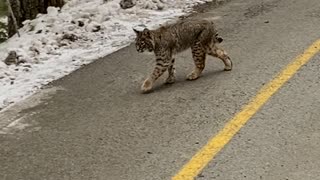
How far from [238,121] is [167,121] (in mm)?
601

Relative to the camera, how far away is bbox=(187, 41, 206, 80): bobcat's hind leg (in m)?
6.70

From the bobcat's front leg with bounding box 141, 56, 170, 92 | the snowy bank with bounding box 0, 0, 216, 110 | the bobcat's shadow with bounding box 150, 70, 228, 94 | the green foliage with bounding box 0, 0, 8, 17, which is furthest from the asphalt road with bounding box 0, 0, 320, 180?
the green foliage with bounding box 0, 0, 8, 17

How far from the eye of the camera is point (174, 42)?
6.66m

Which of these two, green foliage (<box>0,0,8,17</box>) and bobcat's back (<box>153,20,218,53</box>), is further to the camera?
green foliage (<box>0,0,8,17</box>)

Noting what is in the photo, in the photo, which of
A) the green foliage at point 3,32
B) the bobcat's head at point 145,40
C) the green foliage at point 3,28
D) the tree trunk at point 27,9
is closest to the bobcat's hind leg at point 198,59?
the bobcat's head at point 145,40

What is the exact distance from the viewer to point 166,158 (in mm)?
4992

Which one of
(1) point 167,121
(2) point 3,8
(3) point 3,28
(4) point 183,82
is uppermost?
(1) point 167,121

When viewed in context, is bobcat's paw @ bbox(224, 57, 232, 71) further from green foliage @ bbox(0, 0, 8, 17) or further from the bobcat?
green foliage @ bbox(0, 0, 8, 17)

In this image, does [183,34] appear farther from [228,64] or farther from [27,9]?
[27,9]

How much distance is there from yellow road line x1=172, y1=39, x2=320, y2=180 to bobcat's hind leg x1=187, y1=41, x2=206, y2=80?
0.75 m

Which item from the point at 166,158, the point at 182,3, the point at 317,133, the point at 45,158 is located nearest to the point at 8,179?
the point at 45,158

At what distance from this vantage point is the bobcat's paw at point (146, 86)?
650 centimetres

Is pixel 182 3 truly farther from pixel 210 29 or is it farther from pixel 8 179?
pixel 8 179

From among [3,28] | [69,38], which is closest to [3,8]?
[3,28]
